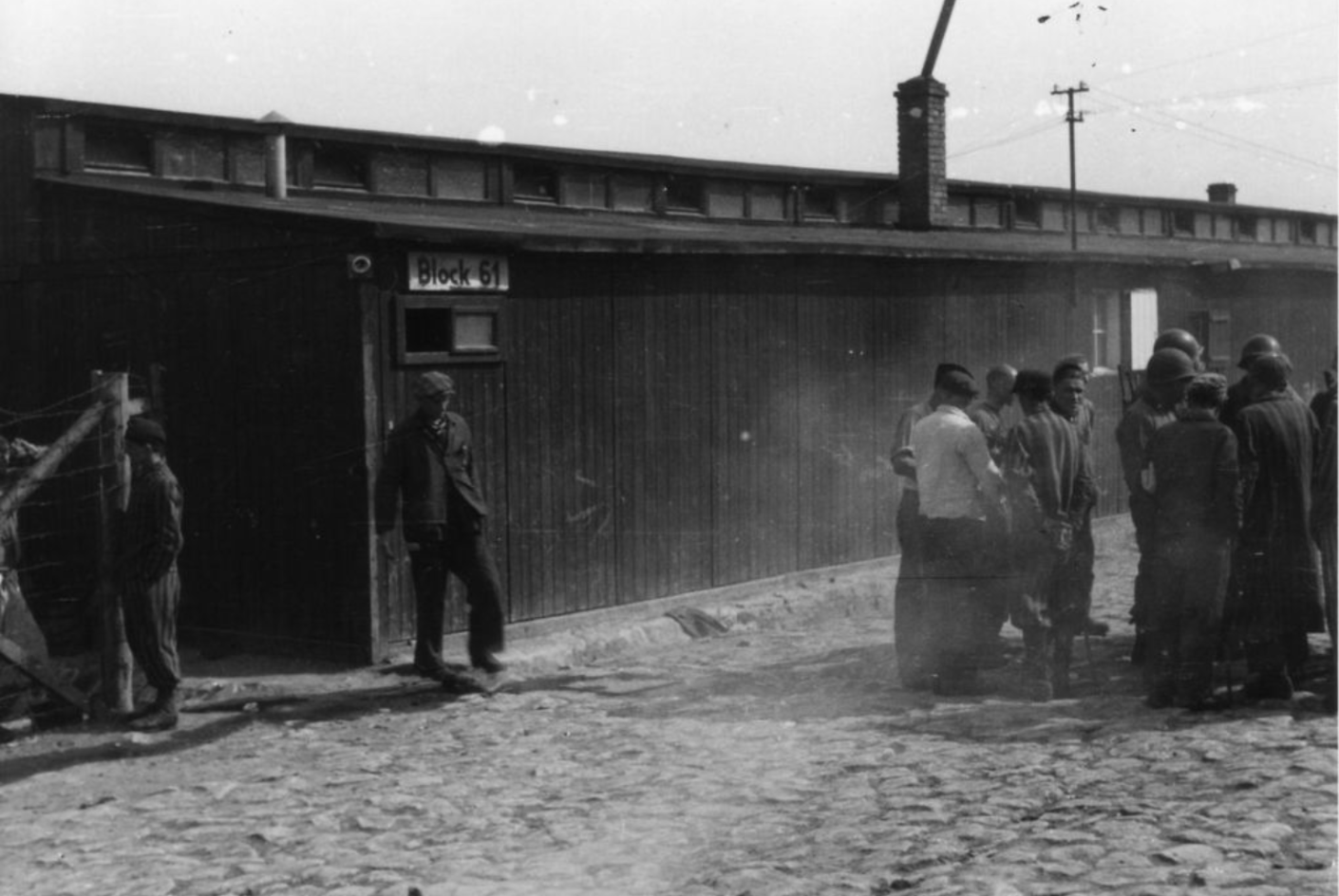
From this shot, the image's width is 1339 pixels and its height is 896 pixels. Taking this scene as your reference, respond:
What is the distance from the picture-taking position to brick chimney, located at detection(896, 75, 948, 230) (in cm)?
2200

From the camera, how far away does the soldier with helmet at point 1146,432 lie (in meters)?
9.73

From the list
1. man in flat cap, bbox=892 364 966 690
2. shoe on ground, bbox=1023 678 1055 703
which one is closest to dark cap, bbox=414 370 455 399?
man in flat cap, bbox=892 364 966 690

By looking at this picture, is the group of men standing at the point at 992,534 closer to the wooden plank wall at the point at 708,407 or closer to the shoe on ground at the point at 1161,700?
the shoe on ground at the point at 1161,700

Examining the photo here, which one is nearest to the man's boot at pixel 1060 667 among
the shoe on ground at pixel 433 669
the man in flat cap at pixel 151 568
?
the shoe on ground at pixel 433 669

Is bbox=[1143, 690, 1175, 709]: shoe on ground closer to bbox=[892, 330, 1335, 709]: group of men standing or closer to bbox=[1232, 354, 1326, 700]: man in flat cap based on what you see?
bbox=[892, 330, 1335, 709]: group of men standing

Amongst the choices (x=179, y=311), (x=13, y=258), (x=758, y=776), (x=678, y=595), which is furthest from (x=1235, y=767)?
(x=13, y=258)

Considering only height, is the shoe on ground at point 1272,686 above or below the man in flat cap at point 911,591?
below

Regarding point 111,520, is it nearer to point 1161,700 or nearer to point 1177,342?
point 1161,700

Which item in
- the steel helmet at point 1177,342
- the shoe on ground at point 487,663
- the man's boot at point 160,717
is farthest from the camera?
Result: the steel helmet at point 1177,342

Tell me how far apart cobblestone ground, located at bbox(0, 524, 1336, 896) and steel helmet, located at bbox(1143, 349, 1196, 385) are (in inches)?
76.0

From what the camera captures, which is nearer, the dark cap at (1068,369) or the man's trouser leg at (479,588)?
the dark cap at (1068,369)

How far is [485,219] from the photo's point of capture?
1503cm

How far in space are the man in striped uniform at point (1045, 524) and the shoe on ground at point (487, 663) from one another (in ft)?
11.6

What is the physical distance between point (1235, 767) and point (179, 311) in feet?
27.0
